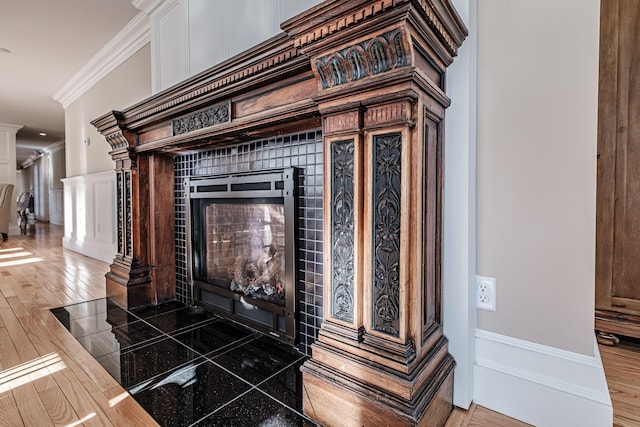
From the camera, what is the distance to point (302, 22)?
1080 millimetres

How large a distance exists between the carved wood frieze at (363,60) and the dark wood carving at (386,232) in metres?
0.21

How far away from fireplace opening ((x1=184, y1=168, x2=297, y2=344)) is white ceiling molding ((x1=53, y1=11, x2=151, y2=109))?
73.1 inches

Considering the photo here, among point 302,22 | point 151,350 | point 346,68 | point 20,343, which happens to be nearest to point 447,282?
point 346,68

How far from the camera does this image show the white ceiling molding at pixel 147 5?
99.1 inches

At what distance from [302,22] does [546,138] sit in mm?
954

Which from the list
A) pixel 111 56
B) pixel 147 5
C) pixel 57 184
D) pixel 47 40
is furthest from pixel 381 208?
pixel 57 184

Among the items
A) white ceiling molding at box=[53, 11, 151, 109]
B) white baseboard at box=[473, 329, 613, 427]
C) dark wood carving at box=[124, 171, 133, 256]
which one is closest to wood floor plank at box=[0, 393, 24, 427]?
dark wood carving at box=[124, 171, 133, 256]

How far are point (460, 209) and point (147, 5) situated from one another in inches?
115

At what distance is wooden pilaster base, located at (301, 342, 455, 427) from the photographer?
38.1 inches

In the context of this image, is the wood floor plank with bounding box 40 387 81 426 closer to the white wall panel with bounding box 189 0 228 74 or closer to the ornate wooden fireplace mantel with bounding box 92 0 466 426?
the ornate wooden fireplace mantel with bounding box 92 0 466 426

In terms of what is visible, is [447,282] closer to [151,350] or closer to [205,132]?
[205,132]

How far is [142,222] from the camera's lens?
2.38m

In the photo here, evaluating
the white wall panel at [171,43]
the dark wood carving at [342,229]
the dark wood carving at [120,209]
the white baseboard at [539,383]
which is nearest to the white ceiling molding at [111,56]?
the white wall panel at [171,43]

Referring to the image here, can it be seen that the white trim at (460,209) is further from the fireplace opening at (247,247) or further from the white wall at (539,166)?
the fireplace opening at (247,247)
